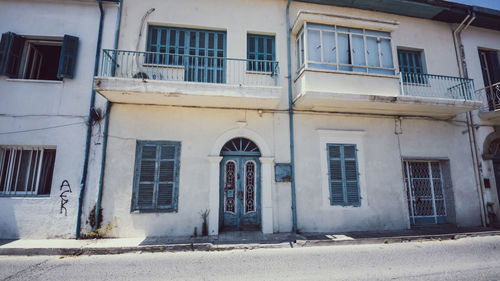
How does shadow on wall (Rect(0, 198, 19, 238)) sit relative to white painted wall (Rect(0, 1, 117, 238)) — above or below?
below

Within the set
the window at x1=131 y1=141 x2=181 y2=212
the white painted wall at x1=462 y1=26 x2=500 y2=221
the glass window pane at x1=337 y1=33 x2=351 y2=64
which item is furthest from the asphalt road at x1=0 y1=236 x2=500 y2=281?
the glass window pane at x1=337 y1=33 x2=351 y2=64

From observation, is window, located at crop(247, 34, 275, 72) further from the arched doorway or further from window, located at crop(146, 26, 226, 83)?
the arched doorway

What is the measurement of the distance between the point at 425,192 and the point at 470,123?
10.8 feet

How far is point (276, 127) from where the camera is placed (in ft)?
24.6

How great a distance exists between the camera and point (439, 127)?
8.52 m

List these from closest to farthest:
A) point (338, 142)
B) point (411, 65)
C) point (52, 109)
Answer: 1. point (52, 109)
2. point (338, 142)
3. point (411, 65)

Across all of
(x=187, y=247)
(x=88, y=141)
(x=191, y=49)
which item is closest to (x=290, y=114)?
(x=191, y=49)

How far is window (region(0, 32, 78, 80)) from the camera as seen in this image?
22.4 ft

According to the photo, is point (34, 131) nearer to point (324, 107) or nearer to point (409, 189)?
Result: point (324, 107)

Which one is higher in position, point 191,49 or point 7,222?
point 191,49

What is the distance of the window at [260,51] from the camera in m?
7.87

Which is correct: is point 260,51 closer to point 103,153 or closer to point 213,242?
point 103,153

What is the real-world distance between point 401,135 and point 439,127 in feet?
5.63

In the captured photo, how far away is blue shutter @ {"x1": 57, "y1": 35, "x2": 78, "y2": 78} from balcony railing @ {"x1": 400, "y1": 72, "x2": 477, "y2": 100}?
10890mm
